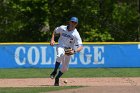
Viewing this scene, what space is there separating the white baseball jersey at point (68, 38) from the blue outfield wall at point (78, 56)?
7655 millimetres

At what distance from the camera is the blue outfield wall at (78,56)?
2127 centimetres

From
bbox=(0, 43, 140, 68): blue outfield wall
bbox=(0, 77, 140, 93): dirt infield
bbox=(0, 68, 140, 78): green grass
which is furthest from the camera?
bbox=(0, 43, 140, 68): blue outfield wall

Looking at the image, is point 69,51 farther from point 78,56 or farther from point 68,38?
point 78,56

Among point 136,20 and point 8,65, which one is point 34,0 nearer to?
point 136,20

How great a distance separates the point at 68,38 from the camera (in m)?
13.6

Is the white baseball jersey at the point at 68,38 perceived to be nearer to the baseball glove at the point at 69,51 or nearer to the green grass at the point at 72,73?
the baseball glove at the point at 69,51

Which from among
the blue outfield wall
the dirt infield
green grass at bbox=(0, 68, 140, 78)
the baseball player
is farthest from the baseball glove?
the blue outfield wall

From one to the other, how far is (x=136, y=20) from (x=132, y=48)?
600 inches

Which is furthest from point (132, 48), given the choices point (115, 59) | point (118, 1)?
point (118, 1)

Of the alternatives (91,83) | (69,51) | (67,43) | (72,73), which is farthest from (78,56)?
(69,51)

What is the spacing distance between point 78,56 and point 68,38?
26.1ft

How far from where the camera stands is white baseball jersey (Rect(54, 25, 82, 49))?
1360 cm

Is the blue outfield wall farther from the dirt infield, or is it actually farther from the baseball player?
the baseball player

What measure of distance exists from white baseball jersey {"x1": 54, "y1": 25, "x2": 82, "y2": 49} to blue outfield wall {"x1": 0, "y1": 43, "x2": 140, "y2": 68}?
7.66 meters
